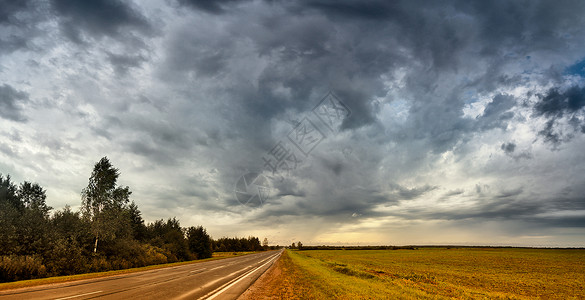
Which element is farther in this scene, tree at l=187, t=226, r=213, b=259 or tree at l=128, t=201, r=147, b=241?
tree at l=187, t=226, r=213, b=259

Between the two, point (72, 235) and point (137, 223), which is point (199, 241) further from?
point (72, 235)

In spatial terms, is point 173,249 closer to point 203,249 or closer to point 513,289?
point 203,249

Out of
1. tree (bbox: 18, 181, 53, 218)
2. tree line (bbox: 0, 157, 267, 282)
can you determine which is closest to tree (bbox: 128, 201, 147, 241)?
tree line (bbox: 0, 157, 267, 282)

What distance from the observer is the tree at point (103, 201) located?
3500cm

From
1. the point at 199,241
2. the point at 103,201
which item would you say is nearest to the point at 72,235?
the point at 103,201

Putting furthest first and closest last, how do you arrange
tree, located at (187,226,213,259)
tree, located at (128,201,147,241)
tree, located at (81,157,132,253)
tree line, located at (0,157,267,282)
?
tree, located at (187,226,213,259), tree, located at (128,201,147,241), tree, located at (81,157,132,253), tree line, located at (0,157,267,282)

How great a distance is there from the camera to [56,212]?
3434 cm

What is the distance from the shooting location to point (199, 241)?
75812 mm

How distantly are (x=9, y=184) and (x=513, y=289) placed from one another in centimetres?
6632

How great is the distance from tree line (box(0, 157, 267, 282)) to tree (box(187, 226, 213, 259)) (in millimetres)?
19490

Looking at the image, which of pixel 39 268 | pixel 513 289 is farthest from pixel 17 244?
pixel 513 289

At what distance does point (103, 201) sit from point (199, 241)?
41.6 meters

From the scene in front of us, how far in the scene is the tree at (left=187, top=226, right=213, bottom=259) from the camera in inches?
2936

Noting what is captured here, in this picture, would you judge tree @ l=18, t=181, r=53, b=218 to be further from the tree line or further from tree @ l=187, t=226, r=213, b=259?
tree @ l=187, t=226, r=213, b=259
